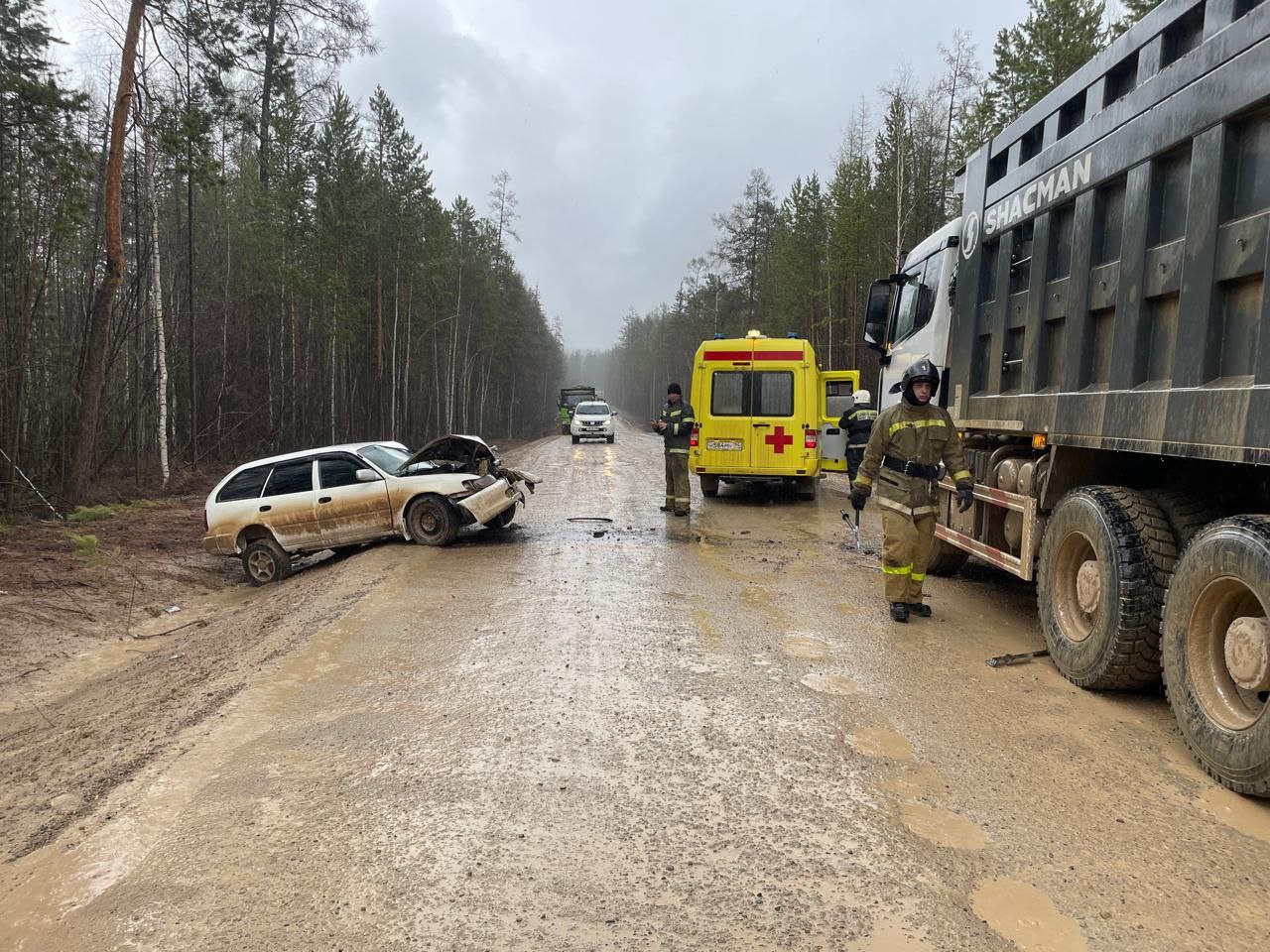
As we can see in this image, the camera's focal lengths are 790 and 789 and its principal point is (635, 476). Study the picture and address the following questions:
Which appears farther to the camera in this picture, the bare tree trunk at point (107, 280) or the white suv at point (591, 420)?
the white suv at point (591, 420)

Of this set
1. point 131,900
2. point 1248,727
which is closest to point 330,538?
point 131,900

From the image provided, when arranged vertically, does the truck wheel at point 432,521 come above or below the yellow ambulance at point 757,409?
below

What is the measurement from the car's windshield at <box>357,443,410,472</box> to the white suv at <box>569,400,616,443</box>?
2377cm

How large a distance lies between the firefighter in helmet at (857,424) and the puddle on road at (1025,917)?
1007cm

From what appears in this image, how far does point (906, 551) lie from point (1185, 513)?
7.49ft

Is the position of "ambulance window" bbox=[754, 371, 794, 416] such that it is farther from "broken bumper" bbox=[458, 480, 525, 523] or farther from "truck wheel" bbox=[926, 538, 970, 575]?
"truck wheel" bbox=[926, 538, 970, 575]

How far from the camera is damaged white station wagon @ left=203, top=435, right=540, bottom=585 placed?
10.0m

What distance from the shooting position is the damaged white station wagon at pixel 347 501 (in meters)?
10.0

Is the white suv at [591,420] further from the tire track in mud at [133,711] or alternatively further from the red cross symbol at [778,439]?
the tire track in mud at [133,711]

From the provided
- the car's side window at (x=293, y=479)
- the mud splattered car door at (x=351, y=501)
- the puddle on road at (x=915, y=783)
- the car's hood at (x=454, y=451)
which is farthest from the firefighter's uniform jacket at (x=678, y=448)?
the puddle on road at (x=915, y=783)

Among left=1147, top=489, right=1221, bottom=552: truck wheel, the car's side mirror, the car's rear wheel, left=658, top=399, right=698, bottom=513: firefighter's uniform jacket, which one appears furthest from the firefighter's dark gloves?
the car's rear wheel

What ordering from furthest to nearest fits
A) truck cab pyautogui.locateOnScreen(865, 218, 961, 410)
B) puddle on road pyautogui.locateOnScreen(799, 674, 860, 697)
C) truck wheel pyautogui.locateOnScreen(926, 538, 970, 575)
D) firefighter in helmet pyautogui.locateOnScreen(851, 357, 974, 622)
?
1. truck wheel pyautogui.locateOnScreen(926, 538, 970, 575)
2. truck cab pyautogui.locateOnScreen(865, 218, 961, 410)
3. firefighter in helmet pyautogui.locateOnScreen(851, 357, 974, 622)
4. puddle on road pyautogui.locateOnScreen(799, 674, 860, 697)

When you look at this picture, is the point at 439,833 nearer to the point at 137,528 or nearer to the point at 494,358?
the point at 137,528

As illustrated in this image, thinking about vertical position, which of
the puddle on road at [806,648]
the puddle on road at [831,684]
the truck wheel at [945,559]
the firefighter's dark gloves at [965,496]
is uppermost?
the firefighter's dark gloves at [965,496]
